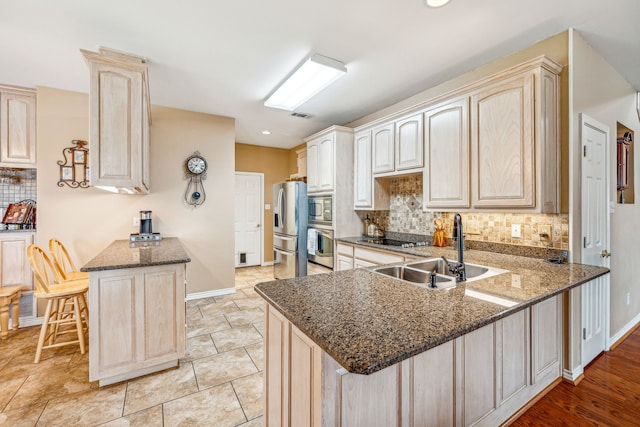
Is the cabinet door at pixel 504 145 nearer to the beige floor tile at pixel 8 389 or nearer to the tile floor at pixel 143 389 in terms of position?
the tile floor at pixel 143 389

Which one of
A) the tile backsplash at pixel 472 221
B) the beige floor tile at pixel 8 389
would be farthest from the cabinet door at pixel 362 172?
the beige floor tile at pixel 8 389

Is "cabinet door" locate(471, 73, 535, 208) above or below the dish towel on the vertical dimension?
above

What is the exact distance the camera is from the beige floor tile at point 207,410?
172 cm

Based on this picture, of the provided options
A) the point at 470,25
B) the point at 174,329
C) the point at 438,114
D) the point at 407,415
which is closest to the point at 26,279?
the point at 174,329

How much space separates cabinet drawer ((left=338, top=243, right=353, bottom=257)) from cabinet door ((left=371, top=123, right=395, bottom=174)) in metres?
0.99

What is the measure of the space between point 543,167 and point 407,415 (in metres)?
1.86

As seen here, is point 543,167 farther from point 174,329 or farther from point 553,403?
point 174,329

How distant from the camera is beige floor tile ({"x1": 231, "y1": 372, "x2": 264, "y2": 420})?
1817 millimetres

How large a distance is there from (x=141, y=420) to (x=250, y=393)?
66cm

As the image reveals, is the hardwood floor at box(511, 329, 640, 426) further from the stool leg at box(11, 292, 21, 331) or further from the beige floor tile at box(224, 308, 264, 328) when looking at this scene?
the stool leg at box(11, 292, 21, 331)

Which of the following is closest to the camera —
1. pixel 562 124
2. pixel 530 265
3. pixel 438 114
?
pixel 530 265

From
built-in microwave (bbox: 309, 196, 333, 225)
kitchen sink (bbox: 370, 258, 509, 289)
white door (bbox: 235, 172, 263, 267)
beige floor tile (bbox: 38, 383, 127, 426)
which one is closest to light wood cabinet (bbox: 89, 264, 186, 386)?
beige floor tile (bbox: 38, 383, 127, 426)

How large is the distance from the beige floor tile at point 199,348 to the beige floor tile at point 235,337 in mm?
53

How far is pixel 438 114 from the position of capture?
2674mm
